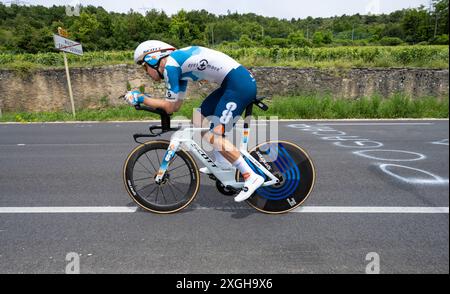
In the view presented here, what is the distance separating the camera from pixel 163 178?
10.5 ft

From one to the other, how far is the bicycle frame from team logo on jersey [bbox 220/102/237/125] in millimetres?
201

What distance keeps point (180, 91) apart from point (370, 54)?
18.3 m

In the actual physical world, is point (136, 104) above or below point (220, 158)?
Result: above

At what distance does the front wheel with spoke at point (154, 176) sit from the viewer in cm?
311

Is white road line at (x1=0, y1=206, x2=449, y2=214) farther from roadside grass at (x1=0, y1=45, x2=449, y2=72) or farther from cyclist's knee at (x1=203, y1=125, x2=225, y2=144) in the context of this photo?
roadside grass at (x1=0, y1=45, x2=449, y2=72)

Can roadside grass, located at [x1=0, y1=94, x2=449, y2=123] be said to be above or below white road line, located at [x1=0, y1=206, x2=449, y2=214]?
above

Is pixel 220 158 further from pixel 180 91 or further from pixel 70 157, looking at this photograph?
pixel 70 157

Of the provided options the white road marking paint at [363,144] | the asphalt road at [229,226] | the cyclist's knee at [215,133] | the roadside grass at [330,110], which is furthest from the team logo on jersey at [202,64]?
the roadside grass at [330,110]

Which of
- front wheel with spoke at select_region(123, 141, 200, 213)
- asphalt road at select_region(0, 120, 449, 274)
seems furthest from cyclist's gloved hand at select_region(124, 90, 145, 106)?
asphalt road at select_region(0, 120, 449, 274)

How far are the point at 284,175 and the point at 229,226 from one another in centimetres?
77

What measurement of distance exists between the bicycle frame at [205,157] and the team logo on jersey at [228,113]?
0.20 meters

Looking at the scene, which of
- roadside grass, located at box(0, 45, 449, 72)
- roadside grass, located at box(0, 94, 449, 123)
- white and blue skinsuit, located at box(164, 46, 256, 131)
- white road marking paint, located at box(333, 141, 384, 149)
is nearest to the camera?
white and blue skinsuit, located at box(164, 46, 256, 131)

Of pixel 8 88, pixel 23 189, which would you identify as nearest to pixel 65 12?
pixel 23 189

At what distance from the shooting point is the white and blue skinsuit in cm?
275
